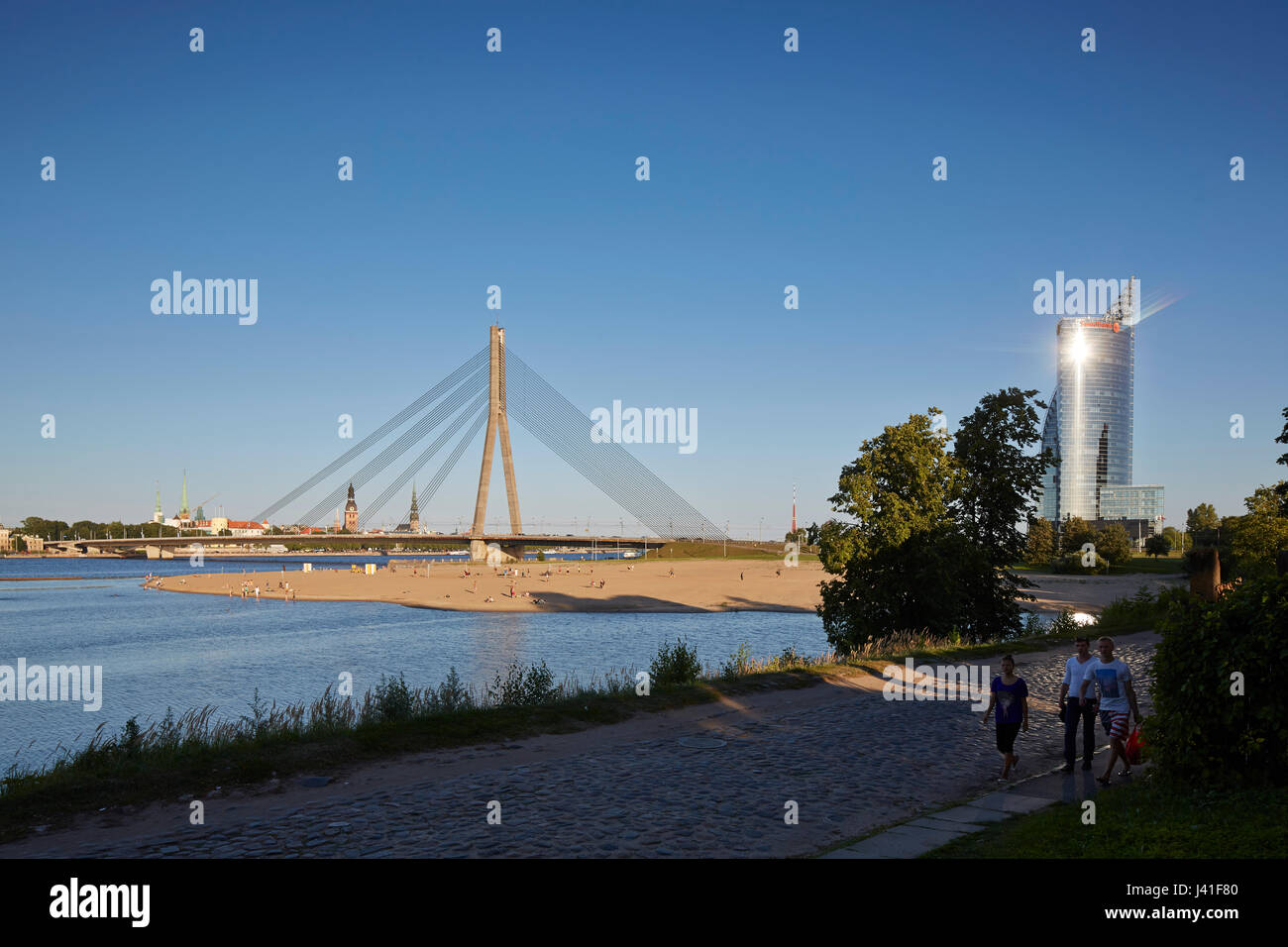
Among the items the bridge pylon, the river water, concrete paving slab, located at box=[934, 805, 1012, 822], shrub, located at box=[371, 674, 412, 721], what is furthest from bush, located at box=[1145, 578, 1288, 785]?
the bridge pylon

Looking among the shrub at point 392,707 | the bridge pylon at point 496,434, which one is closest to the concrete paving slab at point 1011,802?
the shrub at point 392,707

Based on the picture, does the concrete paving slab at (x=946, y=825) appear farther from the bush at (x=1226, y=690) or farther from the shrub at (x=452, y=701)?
the shrub at (x=452, y=701)

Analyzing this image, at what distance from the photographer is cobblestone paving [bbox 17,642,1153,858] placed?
871 centimetres

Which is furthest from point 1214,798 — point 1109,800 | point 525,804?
point 525,804

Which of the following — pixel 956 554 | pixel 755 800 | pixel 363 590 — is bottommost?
pixel 363 590

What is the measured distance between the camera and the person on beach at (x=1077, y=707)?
476 inches

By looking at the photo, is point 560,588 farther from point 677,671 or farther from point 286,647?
point 677,671

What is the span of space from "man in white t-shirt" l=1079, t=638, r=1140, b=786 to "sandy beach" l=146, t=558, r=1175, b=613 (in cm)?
4354

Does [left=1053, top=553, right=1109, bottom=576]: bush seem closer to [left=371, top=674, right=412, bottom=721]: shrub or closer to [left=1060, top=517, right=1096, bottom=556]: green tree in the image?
[left=1060, top=517, right=1096, bottom=556]: green tree

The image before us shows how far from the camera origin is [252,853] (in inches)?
332

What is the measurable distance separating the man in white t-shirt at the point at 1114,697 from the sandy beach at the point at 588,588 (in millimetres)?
43540

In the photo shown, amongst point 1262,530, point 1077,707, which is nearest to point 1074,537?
point 1262,530
